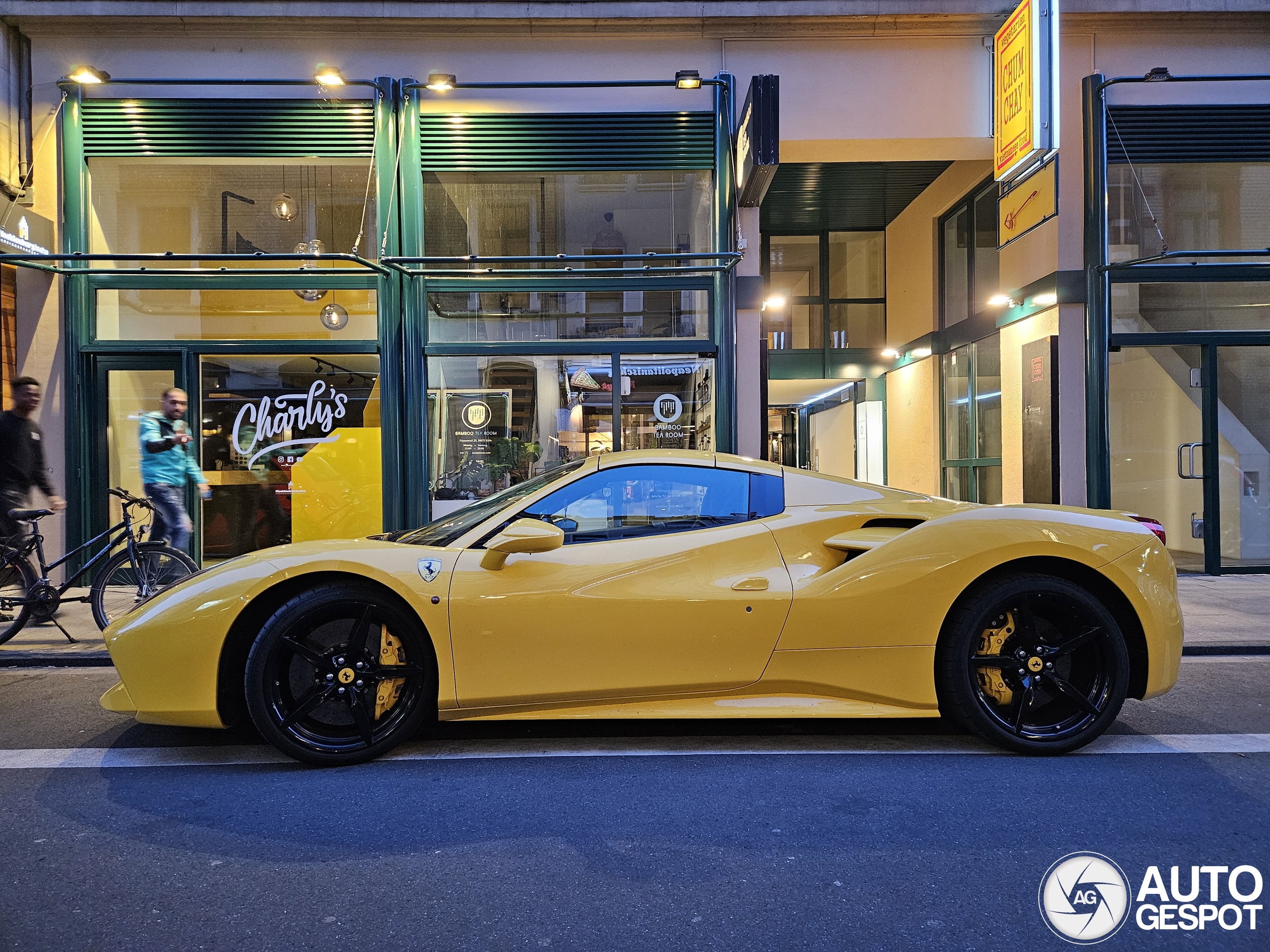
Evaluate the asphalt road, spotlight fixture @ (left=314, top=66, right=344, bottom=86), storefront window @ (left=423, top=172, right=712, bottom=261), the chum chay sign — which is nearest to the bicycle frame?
the asphalt road

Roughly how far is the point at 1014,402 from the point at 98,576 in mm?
9270

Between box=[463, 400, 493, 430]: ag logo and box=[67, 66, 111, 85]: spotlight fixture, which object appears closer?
box=[67, 66, 111, 85]: spotlight fixture

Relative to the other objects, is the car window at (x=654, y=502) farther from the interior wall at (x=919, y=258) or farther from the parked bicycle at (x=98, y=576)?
the interior wall at (x=919, y=258)

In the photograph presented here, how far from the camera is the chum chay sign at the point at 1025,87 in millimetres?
6992

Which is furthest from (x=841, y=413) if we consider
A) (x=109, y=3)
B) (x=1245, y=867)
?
(x=1245, y=867)

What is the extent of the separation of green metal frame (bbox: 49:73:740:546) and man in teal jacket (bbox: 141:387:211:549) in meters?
2.36

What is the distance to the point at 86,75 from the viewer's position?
7.79m

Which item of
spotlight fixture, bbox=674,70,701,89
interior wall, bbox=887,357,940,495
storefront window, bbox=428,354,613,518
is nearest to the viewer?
spotlight fixture, bbox=674,70,701,89

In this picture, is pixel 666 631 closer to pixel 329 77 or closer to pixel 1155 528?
pixel 1155 528

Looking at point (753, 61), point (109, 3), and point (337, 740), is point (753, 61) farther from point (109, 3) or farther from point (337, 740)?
point (337, 740)

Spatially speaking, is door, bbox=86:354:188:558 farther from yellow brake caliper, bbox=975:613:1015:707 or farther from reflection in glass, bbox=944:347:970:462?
reflection in glass, bbox=944:347:970:462

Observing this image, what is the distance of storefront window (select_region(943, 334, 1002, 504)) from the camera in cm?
998

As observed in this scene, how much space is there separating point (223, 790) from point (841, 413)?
14.3m

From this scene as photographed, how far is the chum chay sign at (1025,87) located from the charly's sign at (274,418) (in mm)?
7203
